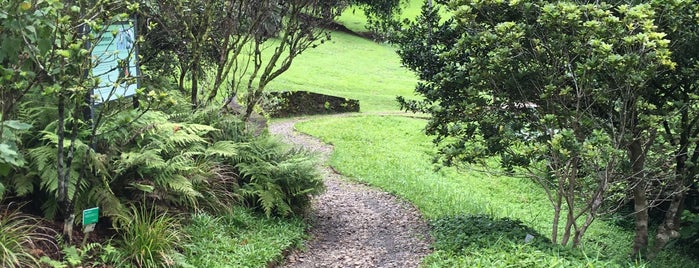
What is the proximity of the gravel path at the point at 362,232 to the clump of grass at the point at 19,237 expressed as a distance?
2300 millimetres

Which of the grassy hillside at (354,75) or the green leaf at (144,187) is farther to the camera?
the grassy hillside at (354,75)

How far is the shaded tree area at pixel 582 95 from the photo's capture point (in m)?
5.03

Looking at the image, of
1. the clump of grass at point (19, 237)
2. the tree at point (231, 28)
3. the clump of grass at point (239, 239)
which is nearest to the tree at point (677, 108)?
the clump of grass at point (239, 239)

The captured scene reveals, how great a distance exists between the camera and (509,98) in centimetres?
620

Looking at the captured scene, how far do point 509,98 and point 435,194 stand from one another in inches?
119

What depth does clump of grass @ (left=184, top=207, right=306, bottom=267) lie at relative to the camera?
5340 millimetres

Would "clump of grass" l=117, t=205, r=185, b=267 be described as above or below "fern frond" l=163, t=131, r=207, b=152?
below

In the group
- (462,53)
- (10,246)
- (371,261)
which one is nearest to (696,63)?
(462,53)

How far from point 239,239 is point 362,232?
1.79m

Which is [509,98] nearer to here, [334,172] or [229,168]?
[229,168]

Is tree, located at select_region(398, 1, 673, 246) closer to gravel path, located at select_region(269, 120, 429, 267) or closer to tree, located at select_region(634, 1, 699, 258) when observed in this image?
tree, located at select_region(634, 1, 699, 258)

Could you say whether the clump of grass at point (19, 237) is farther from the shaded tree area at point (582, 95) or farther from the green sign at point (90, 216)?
the shaded tree area at point (582, 95)

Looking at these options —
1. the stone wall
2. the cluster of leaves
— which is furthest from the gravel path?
the stone wall

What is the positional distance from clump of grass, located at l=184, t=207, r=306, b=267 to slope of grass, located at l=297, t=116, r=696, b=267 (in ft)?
5.11
